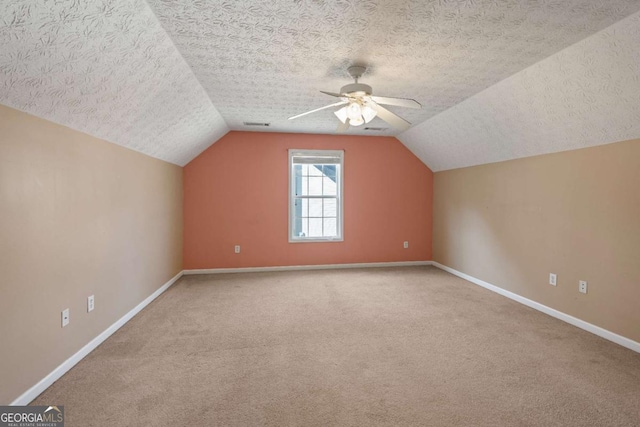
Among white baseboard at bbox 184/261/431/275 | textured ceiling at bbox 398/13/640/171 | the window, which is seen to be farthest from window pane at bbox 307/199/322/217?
textured ceiling at bbox 398/13/640/171

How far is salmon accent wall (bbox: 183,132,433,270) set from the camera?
4918mm

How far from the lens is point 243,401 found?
185 cm

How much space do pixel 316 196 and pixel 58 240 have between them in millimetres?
3690

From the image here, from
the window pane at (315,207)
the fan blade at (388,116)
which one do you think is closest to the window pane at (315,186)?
the window pane at (315,207)

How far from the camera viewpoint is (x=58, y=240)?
209cm

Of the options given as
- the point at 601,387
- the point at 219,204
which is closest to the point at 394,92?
the point at 601,387

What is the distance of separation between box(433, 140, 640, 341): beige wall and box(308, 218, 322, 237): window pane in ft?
7.60

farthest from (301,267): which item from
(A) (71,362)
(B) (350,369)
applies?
(A) (71,362)

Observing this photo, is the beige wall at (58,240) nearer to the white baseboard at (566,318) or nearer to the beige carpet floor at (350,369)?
the beige carpet floor at (350,369)

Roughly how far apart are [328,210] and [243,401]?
3.78 metres

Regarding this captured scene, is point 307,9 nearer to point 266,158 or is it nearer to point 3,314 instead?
point 3,314

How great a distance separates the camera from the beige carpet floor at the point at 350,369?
1.74 meters

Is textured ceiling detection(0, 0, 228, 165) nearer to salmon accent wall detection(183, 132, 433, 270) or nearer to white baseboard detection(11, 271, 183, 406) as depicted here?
white baseboard detection(11, 271, 183, 406)

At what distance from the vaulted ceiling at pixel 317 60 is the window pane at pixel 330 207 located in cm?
213
